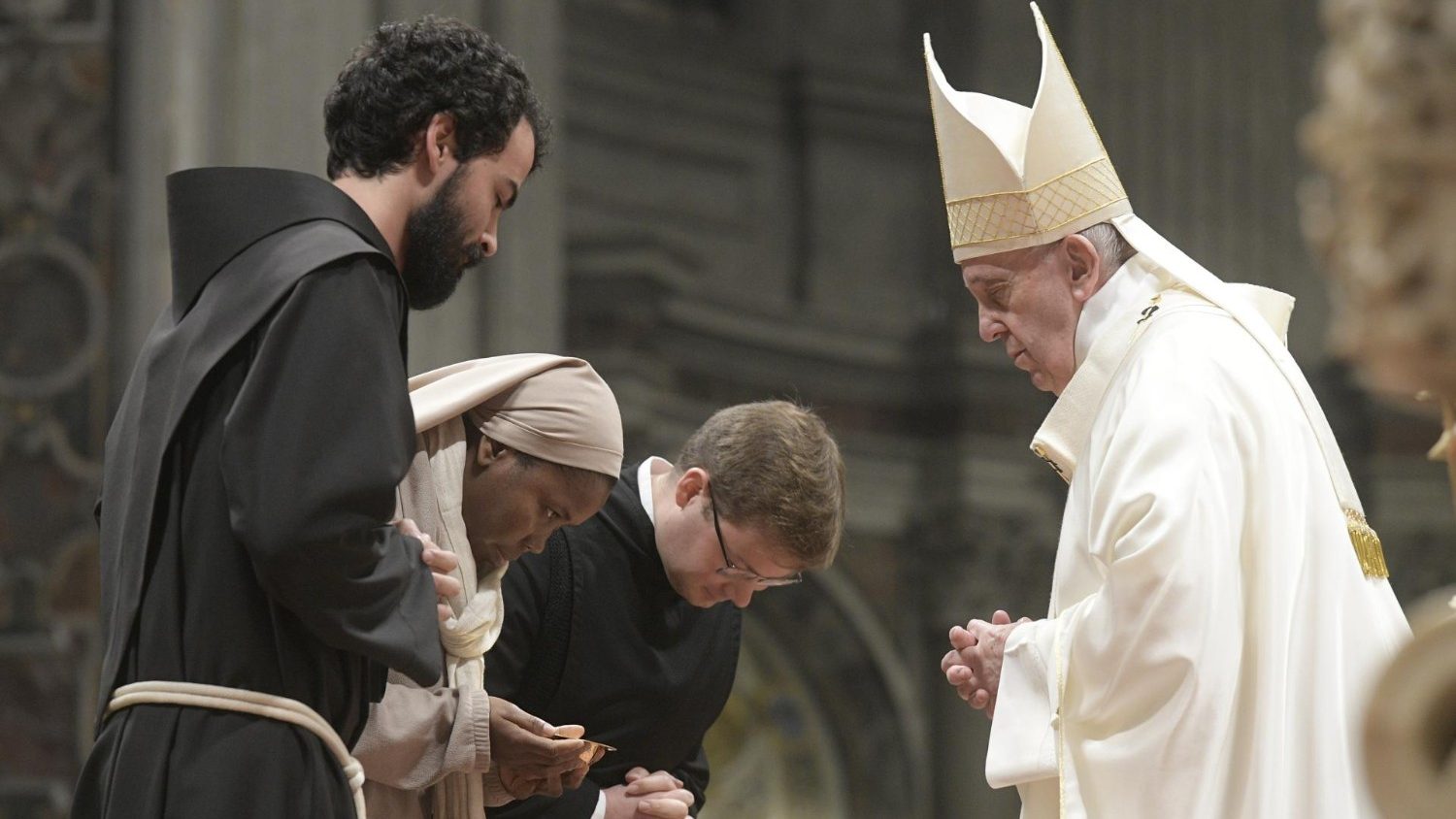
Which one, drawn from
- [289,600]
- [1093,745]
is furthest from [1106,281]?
[289,600]

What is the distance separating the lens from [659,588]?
337cm

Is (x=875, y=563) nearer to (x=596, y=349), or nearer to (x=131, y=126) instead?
(x=596, y=349)

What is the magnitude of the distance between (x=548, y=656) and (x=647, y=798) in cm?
→ 28

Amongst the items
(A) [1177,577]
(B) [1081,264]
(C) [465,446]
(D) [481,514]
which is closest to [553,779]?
(D) [481,514]

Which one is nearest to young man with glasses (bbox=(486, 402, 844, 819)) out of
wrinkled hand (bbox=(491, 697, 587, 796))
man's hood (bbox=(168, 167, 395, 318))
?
wrinkled hand (bbox=(491, 697, 587, 796))

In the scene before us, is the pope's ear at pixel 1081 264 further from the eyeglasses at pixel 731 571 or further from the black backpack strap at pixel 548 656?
the black backpack strap at pixel 548 656

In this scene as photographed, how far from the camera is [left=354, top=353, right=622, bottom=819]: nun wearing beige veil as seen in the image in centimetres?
262

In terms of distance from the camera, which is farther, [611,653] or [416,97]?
[611,653]

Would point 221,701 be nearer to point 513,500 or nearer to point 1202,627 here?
point 513,500

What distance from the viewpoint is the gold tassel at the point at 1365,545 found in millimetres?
2928

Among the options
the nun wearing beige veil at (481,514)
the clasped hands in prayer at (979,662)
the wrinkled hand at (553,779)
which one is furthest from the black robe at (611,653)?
the clasped hands in prayer at (979,662)

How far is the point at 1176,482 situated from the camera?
111 inches

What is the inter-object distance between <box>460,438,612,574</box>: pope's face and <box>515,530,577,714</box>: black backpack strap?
1.46 feet

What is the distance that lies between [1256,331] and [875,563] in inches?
254
